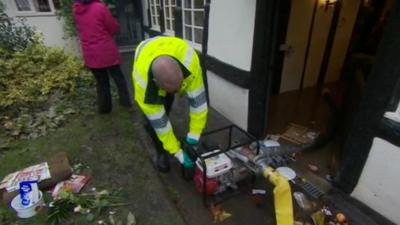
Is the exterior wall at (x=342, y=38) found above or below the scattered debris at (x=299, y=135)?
above

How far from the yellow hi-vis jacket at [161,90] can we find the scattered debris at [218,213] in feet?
2.25

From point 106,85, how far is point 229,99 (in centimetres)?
194

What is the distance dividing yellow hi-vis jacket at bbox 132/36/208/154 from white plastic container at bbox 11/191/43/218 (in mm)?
1346

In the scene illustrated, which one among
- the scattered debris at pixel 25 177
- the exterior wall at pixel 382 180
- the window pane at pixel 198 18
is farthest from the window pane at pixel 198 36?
the exterior wall at pixel 382 180

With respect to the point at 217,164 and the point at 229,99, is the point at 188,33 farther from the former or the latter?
the point at 217,164

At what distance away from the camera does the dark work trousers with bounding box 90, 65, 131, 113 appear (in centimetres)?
369

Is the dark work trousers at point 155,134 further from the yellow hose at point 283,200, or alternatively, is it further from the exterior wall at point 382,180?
the exterior wall at point 382,180

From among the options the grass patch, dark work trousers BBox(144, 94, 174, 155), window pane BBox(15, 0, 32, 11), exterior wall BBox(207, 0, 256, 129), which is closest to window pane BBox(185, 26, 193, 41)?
exterior wall BBox(207, 0, 256, 129)

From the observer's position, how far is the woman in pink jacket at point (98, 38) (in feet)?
10.7

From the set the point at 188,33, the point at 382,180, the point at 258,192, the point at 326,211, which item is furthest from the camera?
the point at 188,33

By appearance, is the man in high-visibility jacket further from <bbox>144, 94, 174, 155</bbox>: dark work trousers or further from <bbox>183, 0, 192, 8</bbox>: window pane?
<bbox>183, 0, 192, 8</bbox>: window pane

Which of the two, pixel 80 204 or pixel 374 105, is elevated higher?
pixel 374 105

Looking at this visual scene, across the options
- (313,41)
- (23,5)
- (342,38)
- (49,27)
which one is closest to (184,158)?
(313,41)

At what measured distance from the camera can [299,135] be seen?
136 inches
